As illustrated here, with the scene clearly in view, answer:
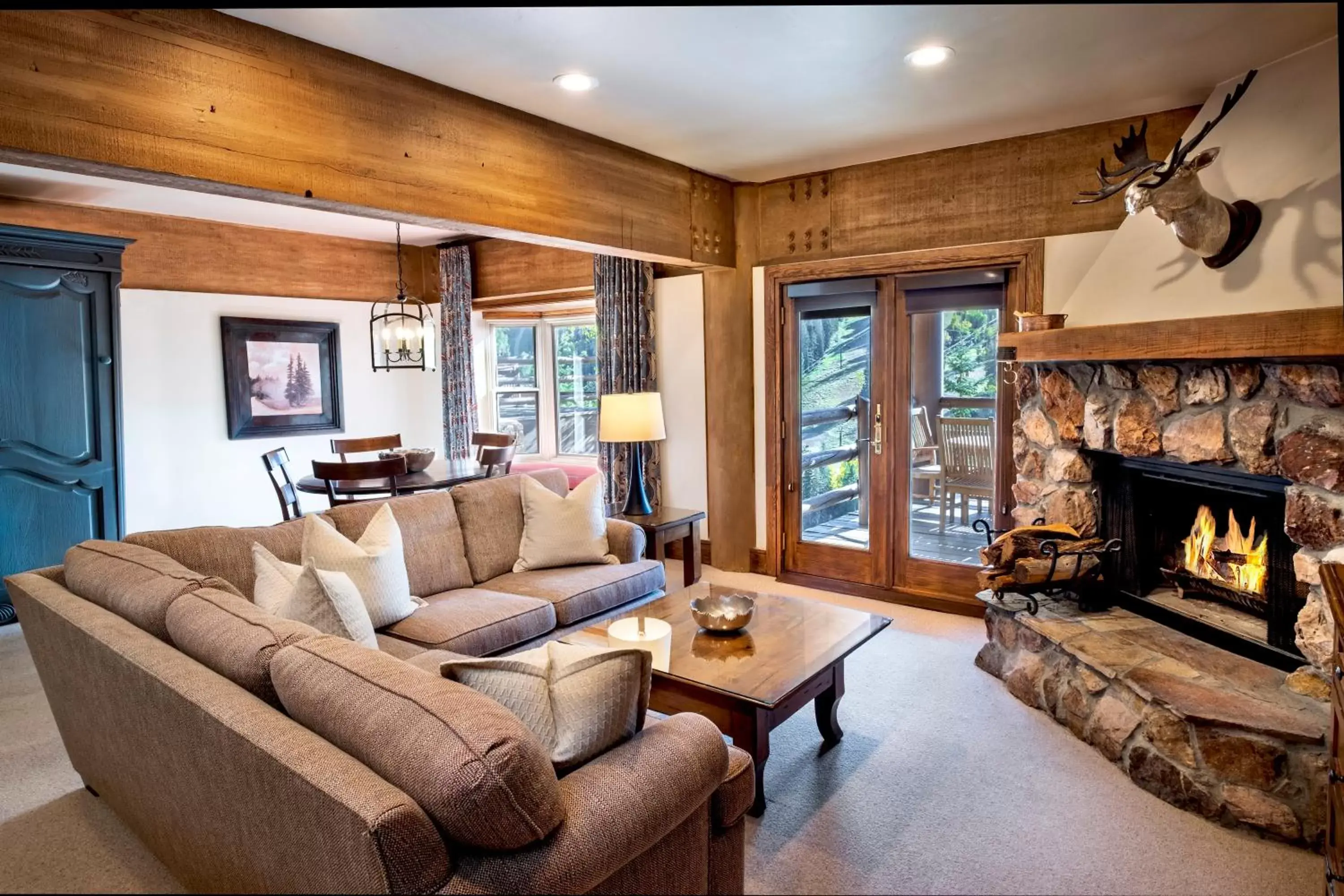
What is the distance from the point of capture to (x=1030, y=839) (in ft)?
7.05

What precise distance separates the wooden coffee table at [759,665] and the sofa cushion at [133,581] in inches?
47.3

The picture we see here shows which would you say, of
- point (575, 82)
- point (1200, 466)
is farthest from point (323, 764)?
point (1200, 466)

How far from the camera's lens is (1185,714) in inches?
94.0

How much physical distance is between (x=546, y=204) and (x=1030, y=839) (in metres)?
2.89

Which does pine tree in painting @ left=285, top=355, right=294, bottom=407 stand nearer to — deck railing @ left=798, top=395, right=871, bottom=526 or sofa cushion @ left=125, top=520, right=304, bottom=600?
sofa cushion @ left=125, top=520, right=304, bottom=600

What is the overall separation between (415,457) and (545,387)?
202cm

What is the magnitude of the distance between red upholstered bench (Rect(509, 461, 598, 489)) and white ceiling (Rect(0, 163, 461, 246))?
1.86 meters

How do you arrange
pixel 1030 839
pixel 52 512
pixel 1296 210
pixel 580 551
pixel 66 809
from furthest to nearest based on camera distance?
1. pixel 52 512
2. pixel 580 551
3. pixel 66 809
4. pixel 1030 839
5. pixel 1296 210

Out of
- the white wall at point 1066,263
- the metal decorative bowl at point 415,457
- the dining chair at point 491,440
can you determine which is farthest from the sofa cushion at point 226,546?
the white wall at point 1066,263

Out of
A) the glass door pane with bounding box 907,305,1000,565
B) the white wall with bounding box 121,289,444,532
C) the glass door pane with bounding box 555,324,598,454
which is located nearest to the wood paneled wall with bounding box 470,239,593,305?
the glass door pane with bounding box 555,324,598,454

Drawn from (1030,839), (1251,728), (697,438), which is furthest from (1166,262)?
(697,438)

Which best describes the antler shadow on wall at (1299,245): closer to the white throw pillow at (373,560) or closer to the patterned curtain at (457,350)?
the white throw pillow at (373,560)

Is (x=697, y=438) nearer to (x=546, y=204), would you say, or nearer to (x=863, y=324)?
(x=863, y=324)

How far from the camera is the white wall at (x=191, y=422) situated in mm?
5016
